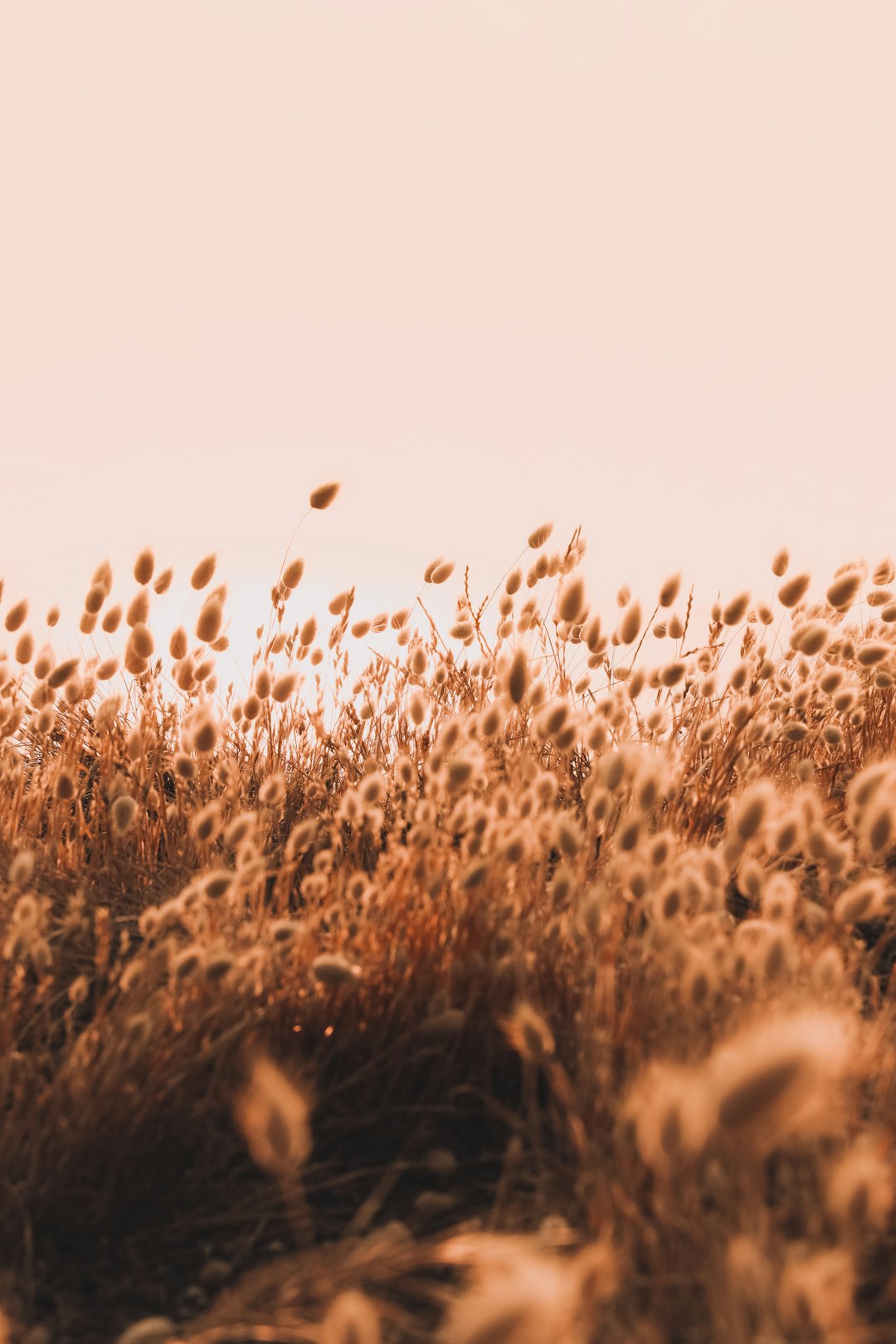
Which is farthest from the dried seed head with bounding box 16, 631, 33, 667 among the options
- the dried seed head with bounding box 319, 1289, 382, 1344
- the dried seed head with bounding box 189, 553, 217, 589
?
the dried seed head with bounding box 319, 1289, 382, 1344

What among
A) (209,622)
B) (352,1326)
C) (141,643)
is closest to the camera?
(352,1326)

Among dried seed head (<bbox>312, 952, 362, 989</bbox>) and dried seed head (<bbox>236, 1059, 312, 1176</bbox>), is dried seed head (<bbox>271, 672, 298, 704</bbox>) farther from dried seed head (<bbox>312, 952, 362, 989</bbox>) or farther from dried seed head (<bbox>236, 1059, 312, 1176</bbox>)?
dried seed head (<bbox>236, 1059, 312, 1176</bbox>)

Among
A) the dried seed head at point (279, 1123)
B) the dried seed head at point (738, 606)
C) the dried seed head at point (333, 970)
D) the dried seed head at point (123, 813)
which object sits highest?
the dried seed head at point (738, 606)

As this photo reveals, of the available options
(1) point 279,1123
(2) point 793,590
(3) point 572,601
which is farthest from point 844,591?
(1) point 279,1123

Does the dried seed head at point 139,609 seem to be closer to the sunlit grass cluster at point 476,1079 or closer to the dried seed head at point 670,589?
the sunlit grass cluster at point 476,1079

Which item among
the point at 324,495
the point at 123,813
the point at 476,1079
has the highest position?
the point at 324,495

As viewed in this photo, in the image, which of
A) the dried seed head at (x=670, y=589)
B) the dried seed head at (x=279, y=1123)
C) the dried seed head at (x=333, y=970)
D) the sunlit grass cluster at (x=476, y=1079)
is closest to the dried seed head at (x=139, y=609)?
the sunlit grass cluster at (x=476, y=1079)

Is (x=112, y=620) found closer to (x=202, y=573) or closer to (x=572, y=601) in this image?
(x=202, y=573)

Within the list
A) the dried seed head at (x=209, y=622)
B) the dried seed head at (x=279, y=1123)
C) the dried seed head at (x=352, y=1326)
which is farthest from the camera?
the dried seed head at (x=209, y=622)

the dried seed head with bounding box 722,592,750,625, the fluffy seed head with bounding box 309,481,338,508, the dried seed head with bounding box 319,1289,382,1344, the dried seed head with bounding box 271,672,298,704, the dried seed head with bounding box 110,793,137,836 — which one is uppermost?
the fluffy seed head with bounding box 309,481,338,508

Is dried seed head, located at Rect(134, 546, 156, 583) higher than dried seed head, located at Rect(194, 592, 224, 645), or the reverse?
dried seed head, located at Rect(134, 546, 156, 583)

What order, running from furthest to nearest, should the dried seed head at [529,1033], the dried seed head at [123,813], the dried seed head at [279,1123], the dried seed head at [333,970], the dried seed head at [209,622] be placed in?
the dried seed head at [209,622] → the dried seed head at [123,813] → the dried seed head at [333,970] → the dried seed head at [529,1033] → the dried seed head at [279,1123]

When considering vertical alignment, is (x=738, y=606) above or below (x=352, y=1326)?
above

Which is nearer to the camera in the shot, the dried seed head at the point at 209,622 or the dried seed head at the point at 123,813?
the dried seed head at the point at 123,813
